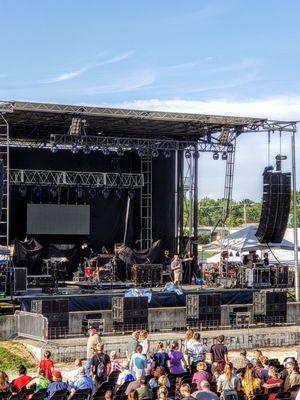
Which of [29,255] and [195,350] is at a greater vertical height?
[29,255]

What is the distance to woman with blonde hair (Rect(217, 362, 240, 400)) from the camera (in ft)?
38.3

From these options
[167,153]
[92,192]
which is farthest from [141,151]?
[92,192]

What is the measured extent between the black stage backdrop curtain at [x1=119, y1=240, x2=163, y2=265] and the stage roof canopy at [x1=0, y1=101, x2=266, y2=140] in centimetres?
454

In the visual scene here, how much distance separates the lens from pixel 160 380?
11.2 meters

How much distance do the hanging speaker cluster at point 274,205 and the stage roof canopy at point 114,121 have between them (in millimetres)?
3007

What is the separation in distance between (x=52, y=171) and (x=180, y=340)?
41.2 feet

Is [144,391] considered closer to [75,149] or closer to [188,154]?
[75,149]

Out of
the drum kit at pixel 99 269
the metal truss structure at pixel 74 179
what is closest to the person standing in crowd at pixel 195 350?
the drum kit at pixel 99 269

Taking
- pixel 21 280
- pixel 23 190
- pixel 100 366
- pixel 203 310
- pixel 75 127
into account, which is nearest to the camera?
pixel 100 366

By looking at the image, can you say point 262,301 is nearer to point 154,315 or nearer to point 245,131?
point 154,315

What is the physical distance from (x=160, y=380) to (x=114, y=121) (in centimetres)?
2091

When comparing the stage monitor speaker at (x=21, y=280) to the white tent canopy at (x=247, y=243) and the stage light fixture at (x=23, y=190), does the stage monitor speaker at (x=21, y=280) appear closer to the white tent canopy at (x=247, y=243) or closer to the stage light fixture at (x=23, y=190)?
the stage light fixture at (x=23, y=190)

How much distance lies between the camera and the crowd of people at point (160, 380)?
11.3 metres

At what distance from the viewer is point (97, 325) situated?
22.8m
